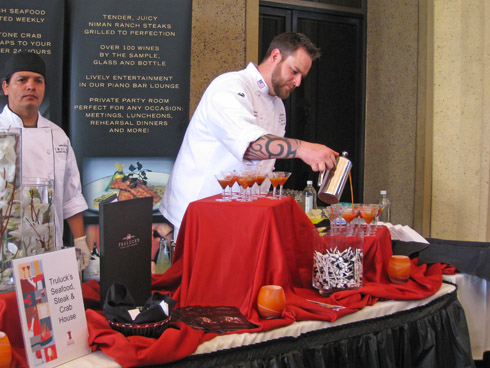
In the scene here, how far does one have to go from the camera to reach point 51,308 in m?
1.34

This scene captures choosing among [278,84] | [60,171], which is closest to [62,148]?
[60,171]

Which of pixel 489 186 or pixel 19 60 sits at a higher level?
pixel 19 60

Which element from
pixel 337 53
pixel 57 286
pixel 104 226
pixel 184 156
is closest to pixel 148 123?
pixel 184 156

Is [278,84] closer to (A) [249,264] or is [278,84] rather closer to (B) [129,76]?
(B) [129,76]

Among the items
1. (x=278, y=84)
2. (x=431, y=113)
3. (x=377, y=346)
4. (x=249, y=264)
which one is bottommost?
(x=377, y=346)

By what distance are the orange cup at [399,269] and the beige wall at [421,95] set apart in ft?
7.72

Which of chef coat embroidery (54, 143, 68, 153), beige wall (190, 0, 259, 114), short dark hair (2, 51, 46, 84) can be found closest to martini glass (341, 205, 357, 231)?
chef coat embroidery (54, 143, 68, 153)

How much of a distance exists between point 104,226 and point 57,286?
Result: 9.4 inches

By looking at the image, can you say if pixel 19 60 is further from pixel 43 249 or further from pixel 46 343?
pixel 46 343

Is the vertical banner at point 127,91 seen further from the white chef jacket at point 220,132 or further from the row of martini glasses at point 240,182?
the row of martini glasses at point 240,182

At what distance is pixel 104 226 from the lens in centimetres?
155

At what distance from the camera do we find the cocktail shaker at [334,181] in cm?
194

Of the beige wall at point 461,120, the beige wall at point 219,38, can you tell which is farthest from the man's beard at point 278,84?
the beige wall at point 461,120

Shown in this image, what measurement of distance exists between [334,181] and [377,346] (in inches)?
23.1
